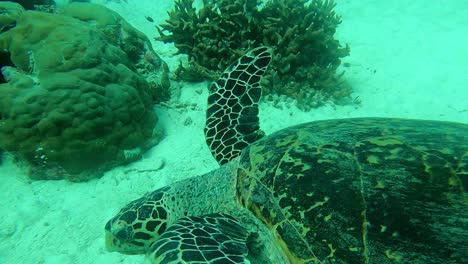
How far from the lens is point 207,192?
2564 millimetres

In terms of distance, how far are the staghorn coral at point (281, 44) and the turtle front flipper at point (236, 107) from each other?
1.46 metres

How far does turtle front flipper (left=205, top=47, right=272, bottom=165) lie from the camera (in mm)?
3064

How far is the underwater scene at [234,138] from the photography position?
166 cm

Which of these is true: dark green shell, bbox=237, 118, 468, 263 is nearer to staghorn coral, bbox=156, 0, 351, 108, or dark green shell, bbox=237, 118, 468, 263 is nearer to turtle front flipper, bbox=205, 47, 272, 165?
turtle front flipper, bbox=205, 47, 272, 165

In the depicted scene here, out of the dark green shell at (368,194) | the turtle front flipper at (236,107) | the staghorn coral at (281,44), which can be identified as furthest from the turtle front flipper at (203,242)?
the staghorn coral at (281,44)

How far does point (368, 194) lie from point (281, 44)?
11.2 feet

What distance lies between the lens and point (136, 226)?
2.53 metres

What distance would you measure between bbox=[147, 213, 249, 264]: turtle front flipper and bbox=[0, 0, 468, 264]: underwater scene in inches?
0.5

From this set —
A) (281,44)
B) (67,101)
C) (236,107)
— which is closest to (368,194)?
(236,107)

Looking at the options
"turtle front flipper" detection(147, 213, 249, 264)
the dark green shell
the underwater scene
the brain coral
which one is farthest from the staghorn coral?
"turtle front flipper" detection(147, 213, 249, 264)

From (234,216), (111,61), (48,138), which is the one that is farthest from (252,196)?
(111,61)

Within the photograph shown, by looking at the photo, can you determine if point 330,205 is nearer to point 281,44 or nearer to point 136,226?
point 136,226

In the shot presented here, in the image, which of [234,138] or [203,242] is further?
[234,138]

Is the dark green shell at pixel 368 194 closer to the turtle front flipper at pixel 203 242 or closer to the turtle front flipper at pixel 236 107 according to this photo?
the turtle front flipper at pixel 203 242
